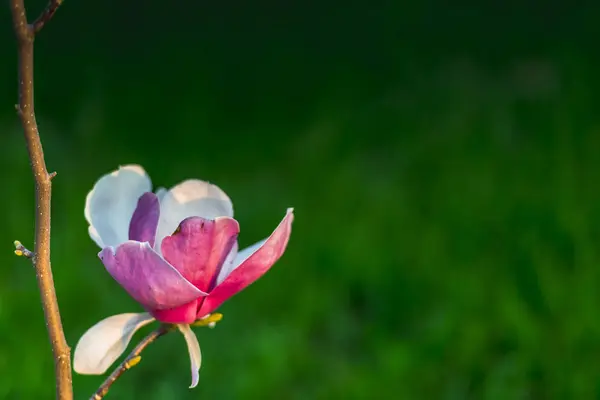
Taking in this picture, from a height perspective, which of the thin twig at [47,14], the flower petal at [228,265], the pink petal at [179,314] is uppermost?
the thin twig at [47,14]

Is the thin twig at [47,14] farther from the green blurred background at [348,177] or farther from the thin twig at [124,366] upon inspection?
the green blurred background at [348,177]

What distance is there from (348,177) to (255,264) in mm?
2022

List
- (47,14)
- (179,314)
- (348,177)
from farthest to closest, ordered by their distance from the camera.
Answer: (348,177), (179,314), (47,14)

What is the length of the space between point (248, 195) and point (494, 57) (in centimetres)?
122

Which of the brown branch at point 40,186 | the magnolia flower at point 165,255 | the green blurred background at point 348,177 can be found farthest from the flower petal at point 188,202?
the green blurred background at point 348,177

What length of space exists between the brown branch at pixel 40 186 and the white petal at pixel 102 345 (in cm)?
2

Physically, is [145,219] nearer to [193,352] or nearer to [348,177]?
[193,352]

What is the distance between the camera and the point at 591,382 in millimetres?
1766

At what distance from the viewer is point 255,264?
66cm

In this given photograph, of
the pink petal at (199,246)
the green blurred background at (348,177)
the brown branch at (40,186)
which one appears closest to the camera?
the brown branch at (40,186)

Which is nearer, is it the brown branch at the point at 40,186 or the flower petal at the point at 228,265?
the brown branch at the point at 40,186

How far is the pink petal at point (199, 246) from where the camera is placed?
0.66 m

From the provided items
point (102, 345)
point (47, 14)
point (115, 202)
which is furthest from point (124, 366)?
point (47, 14)

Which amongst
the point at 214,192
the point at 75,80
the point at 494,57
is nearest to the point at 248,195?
the point at 75,80
